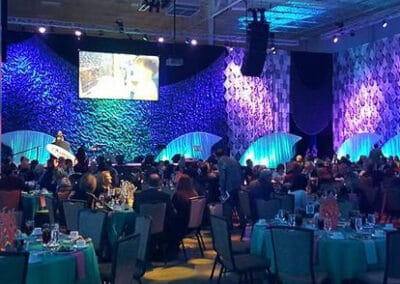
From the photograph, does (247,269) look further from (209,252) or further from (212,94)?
(212,94)

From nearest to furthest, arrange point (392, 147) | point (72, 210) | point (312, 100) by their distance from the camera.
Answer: point (72, 210) < point (392, 147) < point (312, 100)

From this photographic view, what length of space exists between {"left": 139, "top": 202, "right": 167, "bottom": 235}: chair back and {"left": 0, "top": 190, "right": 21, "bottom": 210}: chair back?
234 centimetres

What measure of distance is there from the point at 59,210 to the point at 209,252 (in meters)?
2.16

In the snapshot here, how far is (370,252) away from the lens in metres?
4.63

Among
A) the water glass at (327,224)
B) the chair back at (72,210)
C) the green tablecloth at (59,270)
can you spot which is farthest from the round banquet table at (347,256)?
the chair back at (72,210)

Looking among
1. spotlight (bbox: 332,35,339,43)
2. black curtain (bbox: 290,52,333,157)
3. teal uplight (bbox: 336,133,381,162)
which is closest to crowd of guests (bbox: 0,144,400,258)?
teal uplight (bbox: 336,133,381,162)

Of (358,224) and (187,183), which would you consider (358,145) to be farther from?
(358,224)

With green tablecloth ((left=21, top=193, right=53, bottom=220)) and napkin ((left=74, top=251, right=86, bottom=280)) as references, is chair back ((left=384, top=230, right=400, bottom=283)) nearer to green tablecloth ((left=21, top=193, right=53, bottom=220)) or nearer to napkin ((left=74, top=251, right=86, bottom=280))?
napkin ((left=74, top=251, right=86, bottom=280))

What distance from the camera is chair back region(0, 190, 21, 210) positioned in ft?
25.0

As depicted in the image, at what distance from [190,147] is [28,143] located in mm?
4885

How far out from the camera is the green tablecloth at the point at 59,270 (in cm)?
385

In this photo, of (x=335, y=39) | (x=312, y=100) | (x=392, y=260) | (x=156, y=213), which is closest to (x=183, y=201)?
(x=156, y=213)

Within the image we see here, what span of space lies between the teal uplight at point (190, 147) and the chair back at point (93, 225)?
11608 millimetres

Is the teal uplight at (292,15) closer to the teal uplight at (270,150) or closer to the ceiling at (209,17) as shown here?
the ceiling at (209,17)
